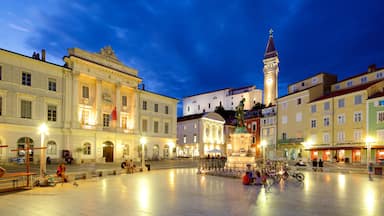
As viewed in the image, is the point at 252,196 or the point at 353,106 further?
the point at 353,106

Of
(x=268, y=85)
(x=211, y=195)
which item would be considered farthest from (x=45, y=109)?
(x=268, y=85)

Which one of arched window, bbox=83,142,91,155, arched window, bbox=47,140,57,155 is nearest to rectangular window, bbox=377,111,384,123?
arched window, bbox=83,142,91,155

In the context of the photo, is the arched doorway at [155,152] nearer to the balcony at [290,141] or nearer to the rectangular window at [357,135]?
the balcony at [290,141]

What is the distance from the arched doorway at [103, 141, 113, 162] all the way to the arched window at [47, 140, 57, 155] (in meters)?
7.57

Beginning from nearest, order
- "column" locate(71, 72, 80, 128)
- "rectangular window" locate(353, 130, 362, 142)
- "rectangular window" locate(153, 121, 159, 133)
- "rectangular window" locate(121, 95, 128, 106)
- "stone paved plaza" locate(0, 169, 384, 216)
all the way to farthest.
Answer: "stone paved plaza" locate(0, 169, 384, 216)
"column" locate(71, 72, 80, 128)
"rectangular window" locate(353, 130, 362, 142)
"rectangular window" locate(121, 95, 128, 106)
"rectangular window" locate(153, 121, 159, 133)

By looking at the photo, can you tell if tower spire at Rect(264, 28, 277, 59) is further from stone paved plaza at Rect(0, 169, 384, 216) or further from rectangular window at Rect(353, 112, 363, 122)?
stone paved plaza at Rect(0, 169, 384, 216)

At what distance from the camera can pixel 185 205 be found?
1127 cm

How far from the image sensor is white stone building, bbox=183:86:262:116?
4299 inches

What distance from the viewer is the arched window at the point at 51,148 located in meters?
34.8

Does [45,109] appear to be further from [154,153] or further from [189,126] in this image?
[189,126]

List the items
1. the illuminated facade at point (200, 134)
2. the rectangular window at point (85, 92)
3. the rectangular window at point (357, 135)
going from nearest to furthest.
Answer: the rectangular window at point (85, 92), the rectangular window at point (357, 135), the illuminated facade at point (200, 134)

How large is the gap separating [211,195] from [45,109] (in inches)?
1091

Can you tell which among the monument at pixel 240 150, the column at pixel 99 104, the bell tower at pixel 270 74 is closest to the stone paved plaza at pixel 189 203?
the monument at pixel 240 150

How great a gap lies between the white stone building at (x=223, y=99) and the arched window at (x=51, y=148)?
8083 cm
